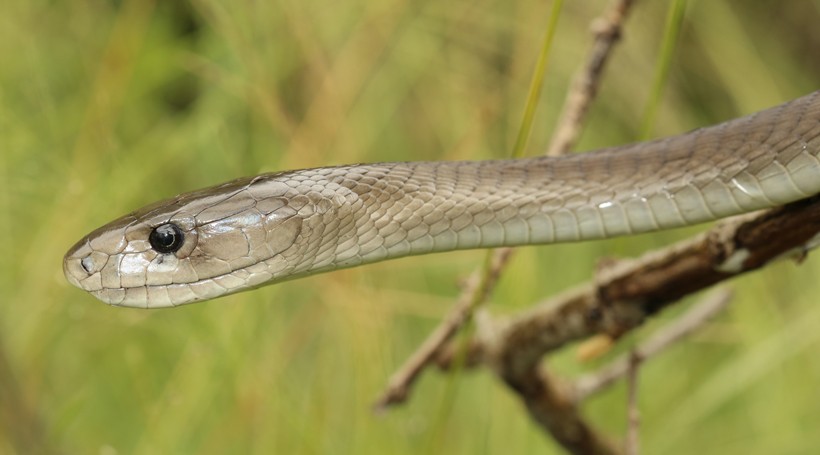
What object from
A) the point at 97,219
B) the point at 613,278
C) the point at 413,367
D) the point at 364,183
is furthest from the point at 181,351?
the point at 613,278

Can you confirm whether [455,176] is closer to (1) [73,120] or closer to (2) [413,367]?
(2) [413,367]

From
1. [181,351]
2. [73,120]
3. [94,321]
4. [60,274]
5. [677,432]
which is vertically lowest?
[677,432]

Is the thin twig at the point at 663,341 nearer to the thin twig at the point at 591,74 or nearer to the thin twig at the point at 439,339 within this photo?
the thin twig at the point at 439,339

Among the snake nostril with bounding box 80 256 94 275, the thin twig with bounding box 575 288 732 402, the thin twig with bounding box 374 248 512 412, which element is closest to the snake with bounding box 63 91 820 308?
the snake nostril with bounding box 80 256 94 275

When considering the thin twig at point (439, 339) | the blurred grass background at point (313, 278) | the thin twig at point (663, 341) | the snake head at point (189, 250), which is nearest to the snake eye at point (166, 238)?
the snake head at point (189, 250)

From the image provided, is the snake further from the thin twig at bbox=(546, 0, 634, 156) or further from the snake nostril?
the thin twig at bbox=(546, 0, 634, 156)

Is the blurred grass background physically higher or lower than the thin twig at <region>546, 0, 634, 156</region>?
lower

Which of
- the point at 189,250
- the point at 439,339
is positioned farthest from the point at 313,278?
the point at 189,250
